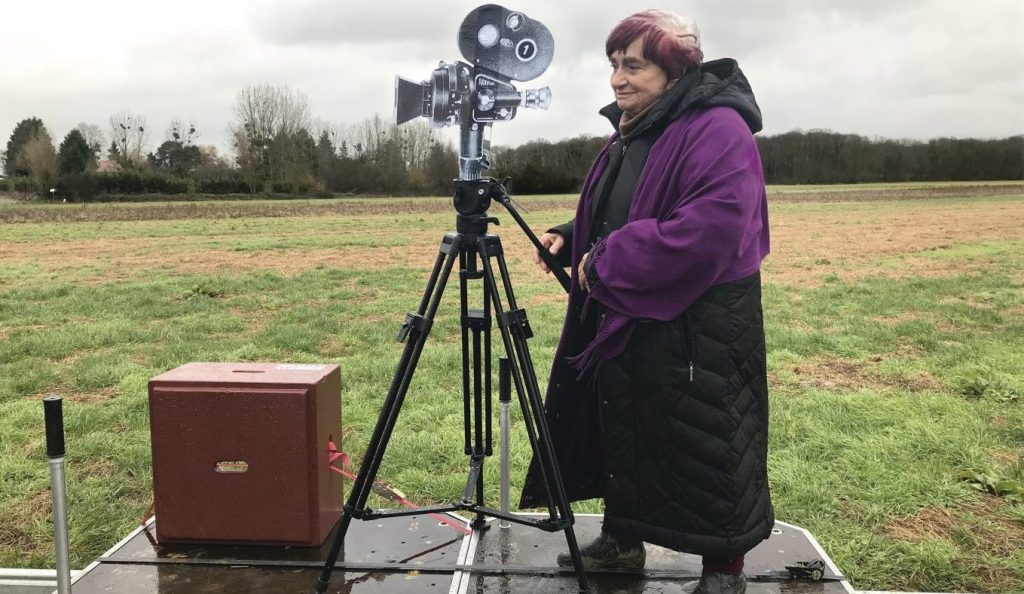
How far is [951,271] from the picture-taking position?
1150 centimetres

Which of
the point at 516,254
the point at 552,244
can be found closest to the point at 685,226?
the point at 552,244

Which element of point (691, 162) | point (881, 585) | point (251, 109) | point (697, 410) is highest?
point (251, 109)

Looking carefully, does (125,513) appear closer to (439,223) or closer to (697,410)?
(697,410)

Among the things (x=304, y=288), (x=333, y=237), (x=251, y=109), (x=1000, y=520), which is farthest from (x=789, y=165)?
(x=1000, y=520)

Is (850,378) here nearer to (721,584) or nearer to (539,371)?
(539,371)

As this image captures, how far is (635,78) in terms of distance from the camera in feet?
7.18

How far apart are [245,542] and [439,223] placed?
2035cm

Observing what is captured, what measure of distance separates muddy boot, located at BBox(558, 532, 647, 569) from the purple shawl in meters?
0.85

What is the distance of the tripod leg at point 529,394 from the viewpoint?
241 centimetres

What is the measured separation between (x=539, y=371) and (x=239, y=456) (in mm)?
3140

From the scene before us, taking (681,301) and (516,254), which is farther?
(516,254)

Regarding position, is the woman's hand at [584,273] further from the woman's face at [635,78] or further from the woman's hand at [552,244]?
the woman's face at [635,78]

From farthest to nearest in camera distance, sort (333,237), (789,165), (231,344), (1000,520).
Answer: (789,165) → (333,237) → (231,344) → (1000,520)

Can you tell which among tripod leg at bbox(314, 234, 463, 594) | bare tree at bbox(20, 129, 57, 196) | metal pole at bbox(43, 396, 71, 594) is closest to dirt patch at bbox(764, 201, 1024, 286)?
tripod leg at bbox(314, 234, 463, 594)
